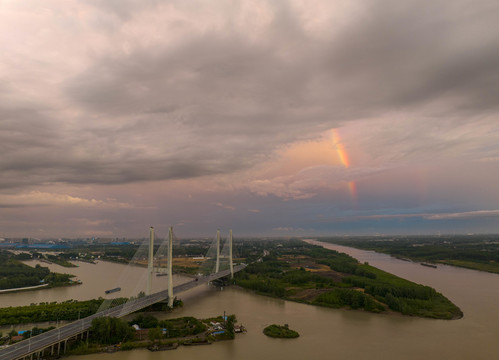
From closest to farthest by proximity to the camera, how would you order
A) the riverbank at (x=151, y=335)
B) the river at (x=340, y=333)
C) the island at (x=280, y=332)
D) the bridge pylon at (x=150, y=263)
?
the river at (x=340, y=333) < the riverbank at (x=151, y=335) < the island at (x=280, y=332) < the bridge pylon at (x=150, y=263)

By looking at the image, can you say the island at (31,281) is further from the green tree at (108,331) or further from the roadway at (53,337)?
the green tree at (108,331)

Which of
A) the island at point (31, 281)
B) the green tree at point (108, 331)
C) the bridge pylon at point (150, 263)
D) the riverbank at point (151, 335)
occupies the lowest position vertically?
the island at point (31, 281)

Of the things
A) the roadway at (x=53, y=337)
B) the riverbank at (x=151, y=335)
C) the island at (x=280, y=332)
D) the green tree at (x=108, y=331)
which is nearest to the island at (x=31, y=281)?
the roadway at (x=53, y=337)

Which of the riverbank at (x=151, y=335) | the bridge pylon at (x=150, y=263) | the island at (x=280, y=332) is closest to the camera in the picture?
the riverbank at (x=151, y=335)

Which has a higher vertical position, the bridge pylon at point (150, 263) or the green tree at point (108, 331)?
the bridge pylon at point (150, 263)

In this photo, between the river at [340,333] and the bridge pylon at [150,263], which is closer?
the river at [340,333]

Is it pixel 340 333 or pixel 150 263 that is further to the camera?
pixel 150 263

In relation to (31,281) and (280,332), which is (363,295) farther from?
(31,281)

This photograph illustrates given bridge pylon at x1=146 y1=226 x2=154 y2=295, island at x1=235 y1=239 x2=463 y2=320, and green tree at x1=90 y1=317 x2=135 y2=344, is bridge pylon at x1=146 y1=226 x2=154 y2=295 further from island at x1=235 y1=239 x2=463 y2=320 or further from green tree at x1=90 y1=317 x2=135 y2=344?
island at x1=235 y1=239 x2=463 y2=320

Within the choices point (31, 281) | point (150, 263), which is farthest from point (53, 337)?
point (31, 281)
